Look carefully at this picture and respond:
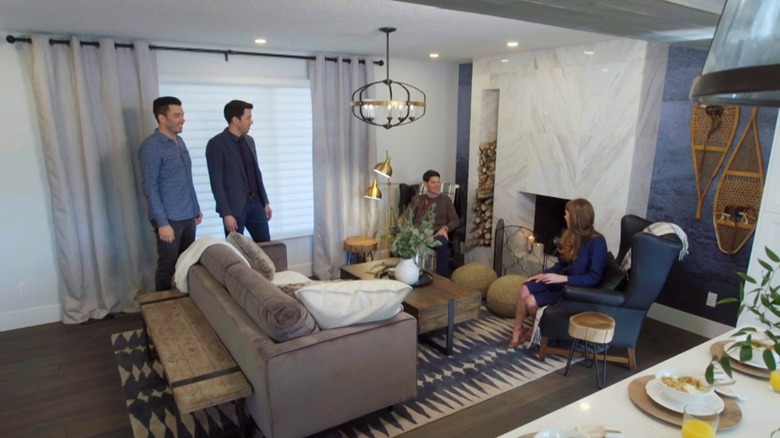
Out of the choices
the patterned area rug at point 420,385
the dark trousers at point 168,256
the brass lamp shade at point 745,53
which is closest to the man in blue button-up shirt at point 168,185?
the dark trousers at point 168,256

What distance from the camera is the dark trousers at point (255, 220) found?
4.18 metres

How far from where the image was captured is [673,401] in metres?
1.56

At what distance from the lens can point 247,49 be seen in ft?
14.5

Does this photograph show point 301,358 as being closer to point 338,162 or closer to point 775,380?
point 775,380

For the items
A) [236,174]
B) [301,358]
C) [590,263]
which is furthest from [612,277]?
[236,174]

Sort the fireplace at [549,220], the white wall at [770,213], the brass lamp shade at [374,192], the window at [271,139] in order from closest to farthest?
the white wall at [770,213] < the window at [271,139] < the fireplace at [549,220] < the brass lamp shade at [374,192]

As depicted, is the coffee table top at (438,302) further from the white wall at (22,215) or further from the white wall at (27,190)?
the white wall at (22,215)

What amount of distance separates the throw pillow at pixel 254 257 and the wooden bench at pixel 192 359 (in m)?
0.47

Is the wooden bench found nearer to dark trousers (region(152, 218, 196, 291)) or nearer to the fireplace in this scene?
dark trousers (region(152, 218, 196, 291))

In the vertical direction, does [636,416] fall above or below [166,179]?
below

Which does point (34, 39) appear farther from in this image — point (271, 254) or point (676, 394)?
point (676, 394)

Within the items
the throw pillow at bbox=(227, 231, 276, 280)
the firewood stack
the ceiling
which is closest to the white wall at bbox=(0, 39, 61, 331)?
the ceiling

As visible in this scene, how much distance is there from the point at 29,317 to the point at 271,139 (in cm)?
248

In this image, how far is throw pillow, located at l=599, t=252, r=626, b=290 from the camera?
126 inches
